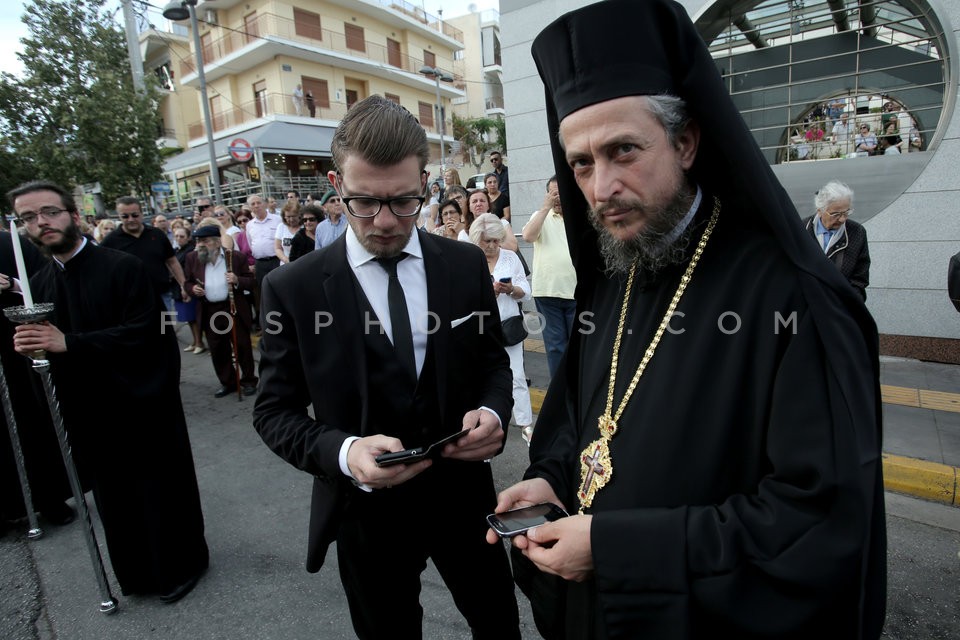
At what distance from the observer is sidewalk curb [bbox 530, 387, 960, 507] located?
338cm

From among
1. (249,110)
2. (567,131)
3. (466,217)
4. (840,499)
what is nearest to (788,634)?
(840,499)

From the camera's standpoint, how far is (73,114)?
17.2 metres

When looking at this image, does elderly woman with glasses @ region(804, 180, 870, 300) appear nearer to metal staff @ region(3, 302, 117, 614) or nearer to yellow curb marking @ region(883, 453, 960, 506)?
yellow curb marking @ region(883, 453, 960, 506)

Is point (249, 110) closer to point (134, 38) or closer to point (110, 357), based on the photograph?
point (134, 38)

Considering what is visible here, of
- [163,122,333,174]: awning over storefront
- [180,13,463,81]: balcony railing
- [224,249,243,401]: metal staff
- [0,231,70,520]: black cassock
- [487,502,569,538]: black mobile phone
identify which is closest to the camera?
[487,502,569,538]: black mobile phone

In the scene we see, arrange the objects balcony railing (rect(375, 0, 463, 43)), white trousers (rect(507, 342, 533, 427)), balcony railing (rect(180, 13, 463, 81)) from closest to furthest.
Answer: white trousers (rect(507, 342, 533, 427)), balcony railing (rect(180, 13, 463, 81)), balcony railing (rect(375, 0, 463, 43))

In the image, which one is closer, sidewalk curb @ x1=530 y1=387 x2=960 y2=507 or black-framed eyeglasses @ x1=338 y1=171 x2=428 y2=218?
black-framed eyeglasses @ x1=338 y1=171 x2=428 y2=218

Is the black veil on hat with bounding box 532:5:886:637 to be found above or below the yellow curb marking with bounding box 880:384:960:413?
above

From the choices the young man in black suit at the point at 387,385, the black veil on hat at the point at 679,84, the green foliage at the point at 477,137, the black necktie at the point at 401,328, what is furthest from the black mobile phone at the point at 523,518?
the green foliage at the point at 477,137

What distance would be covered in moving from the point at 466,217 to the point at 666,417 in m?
5.34

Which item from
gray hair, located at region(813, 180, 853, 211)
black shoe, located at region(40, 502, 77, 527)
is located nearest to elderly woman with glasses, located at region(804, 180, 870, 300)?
gray hair, located at region(813, 180, 853, 211)

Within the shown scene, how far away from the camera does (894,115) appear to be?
18.1ft

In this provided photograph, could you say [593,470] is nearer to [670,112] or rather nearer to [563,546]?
[563,546]

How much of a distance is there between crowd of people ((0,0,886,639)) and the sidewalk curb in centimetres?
304
